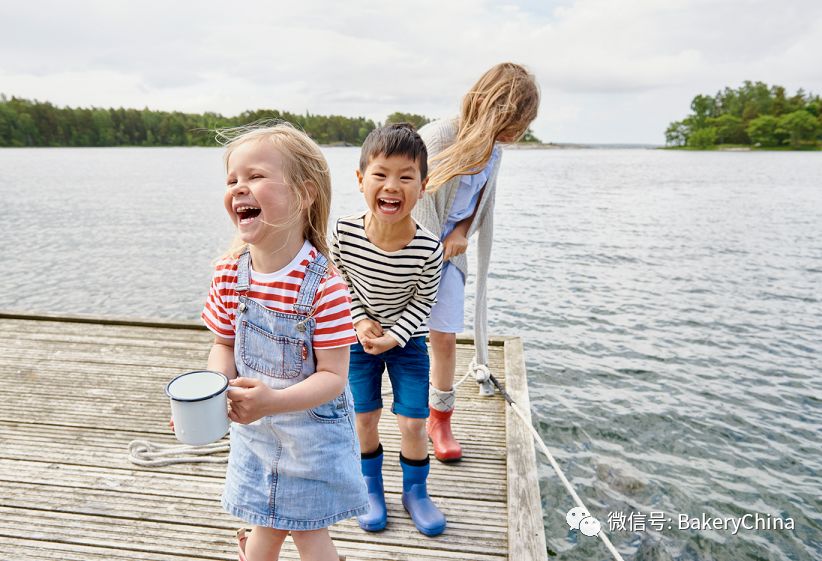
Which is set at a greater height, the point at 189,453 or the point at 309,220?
the point at 309,220

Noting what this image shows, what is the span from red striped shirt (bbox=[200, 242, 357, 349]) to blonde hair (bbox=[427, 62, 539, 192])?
Result: 1365 millimetres

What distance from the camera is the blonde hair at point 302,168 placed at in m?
1.78

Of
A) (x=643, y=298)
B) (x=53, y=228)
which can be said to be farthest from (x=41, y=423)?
(x=53, y=228)

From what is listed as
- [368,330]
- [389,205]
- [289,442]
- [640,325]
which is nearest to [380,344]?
[368,330]

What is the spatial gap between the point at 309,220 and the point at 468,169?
140 cm

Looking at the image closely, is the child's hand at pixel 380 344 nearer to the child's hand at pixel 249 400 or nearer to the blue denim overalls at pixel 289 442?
the blue denim overalls at pixel 289 442

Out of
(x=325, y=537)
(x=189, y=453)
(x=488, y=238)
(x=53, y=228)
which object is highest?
(x=488, y=238)

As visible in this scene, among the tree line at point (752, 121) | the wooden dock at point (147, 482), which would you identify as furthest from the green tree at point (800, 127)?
the wooden dock at point (147, 482)

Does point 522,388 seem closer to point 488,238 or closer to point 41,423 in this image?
point 488,238

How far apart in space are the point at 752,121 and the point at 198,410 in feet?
388

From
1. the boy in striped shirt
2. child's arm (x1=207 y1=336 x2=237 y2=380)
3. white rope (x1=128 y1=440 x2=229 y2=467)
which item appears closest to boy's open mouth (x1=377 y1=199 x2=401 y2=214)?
the boy in striped shirt

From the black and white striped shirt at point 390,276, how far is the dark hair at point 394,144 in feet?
1.04

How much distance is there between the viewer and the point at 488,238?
12.2ft

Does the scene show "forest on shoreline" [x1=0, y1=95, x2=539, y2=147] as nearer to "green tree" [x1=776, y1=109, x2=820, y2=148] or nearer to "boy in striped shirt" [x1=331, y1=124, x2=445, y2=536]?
"green tree" [x1=776, y1=109, x2=820, y2=148]
